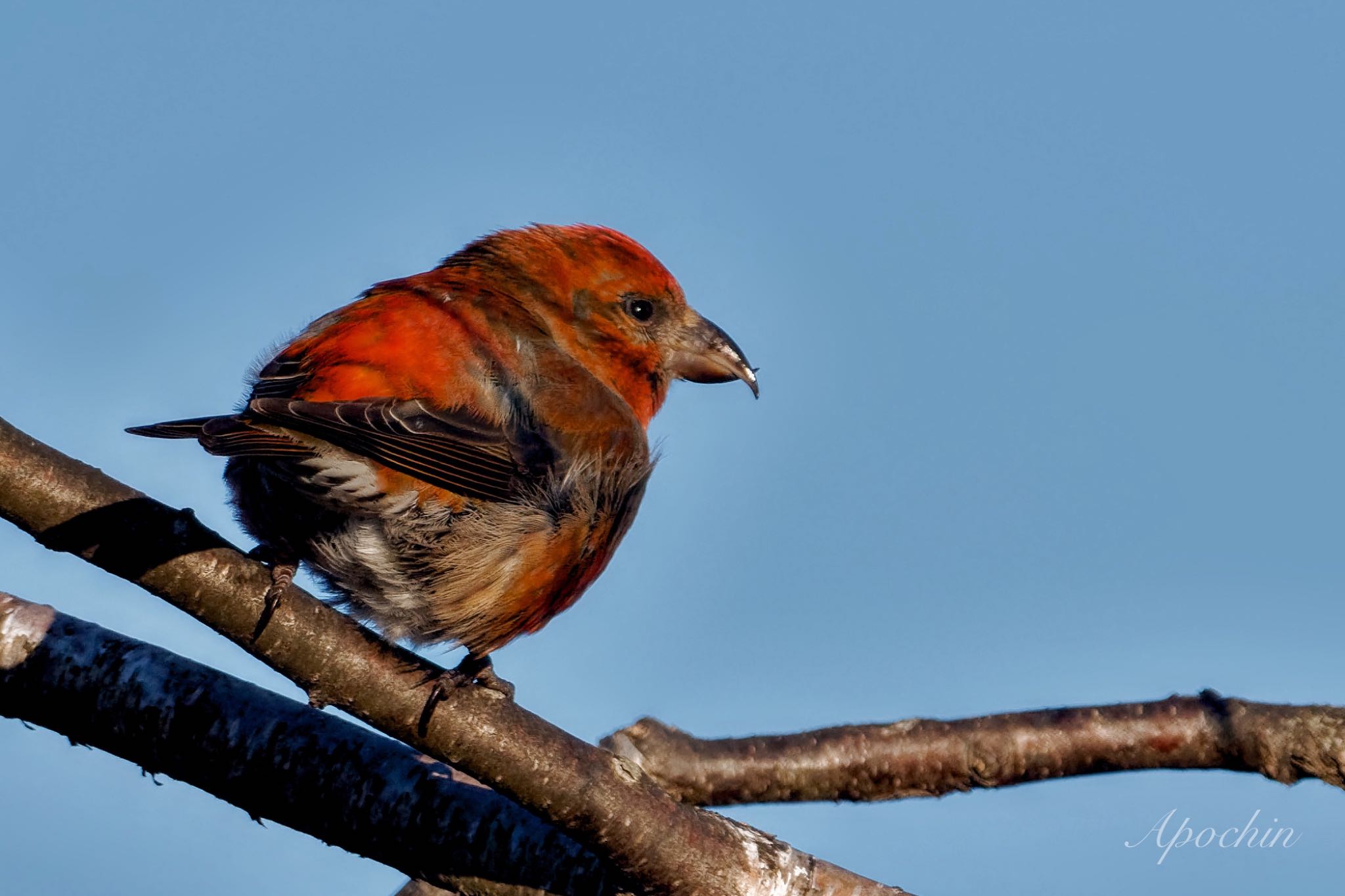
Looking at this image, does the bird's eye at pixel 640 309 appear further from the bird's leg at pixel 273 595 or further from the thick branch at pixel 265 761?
the bird's leg at pixel 273 595

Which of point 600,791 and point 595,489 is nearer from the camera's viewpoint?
point 600,791

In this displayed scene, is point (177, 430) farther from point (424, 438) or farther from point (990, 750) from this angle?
point (990, 750)

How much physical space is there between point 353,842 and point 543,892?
583mm

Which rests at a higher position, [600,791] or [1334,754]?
[1334,754]

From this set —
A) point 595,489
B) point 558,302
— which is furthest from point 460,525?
point 558,302

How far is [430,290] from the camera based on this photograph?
4.78 m

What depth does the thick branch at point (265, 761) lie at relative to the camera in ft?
12.4

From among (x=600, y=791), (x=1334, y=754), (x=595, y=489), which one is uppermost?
(x=595, y=489)

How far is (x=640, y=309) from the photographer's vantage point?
5480 millimetres

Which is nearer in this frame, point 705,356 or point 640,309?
point 640,309

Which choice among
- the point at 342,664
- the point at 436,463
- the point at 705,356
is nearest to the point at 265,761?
the point at 342,664

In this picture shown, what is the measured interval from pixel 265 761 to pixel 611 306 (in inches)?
94.1

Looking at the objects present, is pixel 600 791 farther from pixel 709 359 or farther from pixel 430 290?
pixel 709 359

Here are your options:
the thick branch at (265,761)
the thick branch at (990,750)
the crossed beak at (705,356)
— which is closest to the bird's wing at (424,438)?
the thick branch at (265,761)
